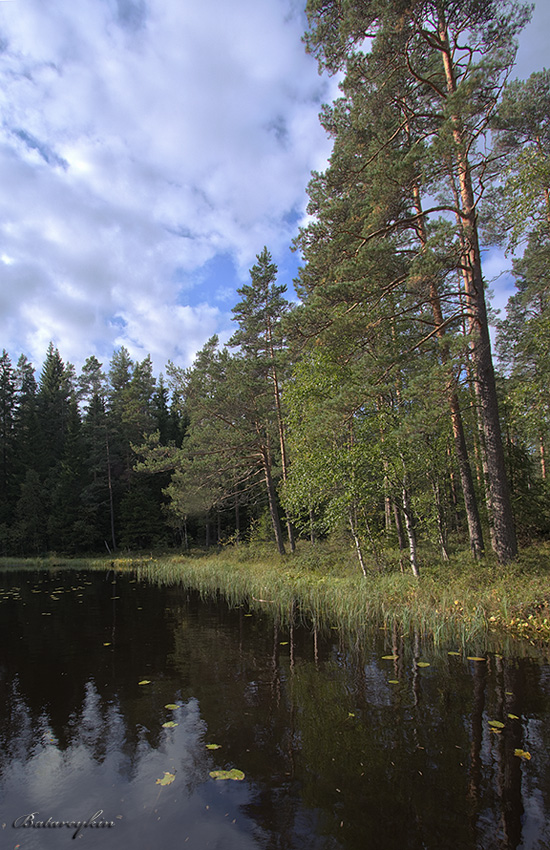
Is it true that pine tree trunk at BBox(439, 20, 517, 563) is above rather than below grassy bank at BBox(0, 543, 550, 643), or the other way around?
above

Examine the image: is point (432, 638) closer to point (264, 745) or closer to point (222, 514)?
point (264, 745)

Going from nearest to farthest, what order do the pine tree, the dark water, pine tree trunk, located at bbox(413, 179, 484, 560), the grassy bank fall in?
the dark water, the grassy bank, pine tree trunk, located at bbox(413, 179, 484, 560), the pine tree

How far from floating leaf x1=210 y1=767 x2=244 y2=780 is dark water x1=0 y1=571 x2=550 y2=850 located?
0.20 feet

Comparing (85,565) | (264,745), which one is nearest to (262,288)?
(264,745)

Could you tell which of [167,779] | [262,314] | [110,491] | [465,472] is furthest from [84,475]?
[167,779]

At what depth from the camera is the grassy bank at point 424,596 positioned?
22.7ft

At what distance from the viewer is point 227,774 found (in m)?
3.33

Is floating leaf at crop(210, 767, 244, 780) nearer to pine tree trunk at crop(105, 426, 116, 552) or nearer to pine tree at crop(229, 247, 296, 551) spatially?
pine tree at crop(229, 247, 296, 551)

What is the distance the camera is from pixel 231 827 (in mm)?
2771

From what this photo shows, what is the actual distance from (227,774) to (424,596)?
6005 mm

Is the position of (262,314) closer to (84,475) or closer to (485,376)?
(485,376)

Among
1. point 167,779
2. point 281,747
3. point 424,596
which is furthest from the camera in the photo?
point 424,596

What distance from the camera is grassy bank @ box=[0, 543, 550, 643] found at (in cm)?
693

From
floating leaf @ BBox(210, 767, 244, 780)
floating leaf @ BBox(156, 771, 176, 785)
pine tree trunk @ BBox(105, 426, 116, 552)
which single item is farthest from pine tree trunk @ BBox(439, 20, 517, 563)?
pine tree trunk @ BBox(105, 426, 116, 552)
